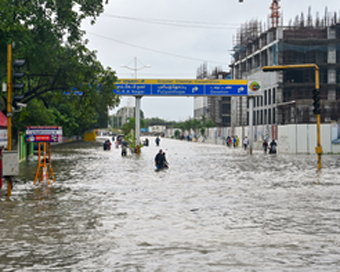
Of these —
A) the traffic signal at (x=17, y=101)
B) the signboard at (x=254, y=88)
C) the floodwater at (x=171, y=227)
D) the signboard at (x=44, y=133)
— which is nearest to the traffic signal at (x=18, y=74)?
the traffic signal at (x=17, y=101)

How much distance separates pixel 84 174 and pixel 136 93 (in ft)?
78.3

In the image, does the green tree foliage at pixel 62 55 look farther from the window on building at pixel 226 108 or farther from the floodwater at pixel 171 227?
the window on building at pixel 226 108

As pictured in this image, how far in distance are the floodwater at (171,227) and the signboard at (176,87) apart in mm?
28776

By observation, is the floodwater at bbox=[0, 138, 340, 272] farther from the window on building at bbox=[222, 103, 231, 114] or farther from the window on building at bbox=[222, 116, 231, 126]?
the window on building at bbox=[222, 103, 231, 114]

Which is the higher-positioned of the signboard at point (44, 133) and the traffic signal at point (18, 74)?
the traffic signal at point (18, 74)

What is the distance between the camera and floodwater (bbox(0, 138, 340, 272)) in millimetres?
7703

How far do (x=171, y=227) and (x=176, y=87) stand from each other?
37.9m

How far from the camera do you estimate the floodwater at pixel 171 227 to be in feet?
25.3

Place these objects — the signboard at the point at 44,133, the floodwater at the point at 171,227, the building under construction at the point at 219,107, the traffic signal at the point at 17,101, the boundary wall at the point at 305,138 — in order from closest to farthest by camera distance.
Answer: the floodwater at the point at 171,227, the traffic signal at the point at 17,101, the signboard at the point at 44,133, the boundary wall at the point at 305,138, the building under construction at the point at 219,107

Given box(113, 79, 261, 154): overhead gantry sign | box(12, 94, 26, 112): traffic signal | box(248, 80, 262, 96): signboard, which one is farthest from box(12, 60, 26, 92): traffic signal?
box(248, 80, 262, 96): signboard

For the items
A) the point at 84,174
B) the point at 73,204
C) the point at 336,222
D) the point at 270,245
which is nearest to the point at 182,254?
the point at 270,245

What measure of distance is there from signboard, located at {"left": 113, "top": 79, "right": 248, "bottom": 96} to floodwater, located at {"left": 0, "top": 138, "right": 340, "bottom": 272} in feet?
94.4

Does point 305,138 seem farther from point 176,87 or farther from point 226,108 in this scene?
point 226,108

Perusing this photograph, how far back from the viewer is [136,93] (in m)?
47.6
